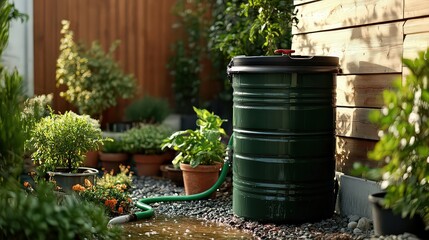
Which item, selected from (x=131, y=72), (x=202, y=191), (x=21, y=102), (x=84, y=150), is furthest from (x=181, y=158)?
(x=131, y=72)

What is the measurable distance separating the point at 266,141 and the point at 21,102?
1689 millimetres

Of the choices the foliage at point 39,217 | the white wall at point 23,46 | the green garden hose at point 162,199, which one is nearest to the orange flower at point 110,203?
the green garden hose at point 162,199

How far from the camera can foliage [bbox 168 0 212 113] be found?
8555 millimetres

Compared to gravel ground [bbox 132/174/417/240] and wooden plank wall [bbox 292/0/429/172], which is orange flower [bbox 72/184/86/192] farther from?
wooden plank wall [bbox 292/0/429/172]

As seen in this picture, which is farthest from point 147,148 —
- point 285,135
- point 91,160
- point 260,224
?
point 285,135

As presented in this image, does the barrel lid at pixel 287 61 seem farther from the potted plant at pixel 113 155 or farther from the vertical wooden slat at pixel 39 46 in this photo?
the vertical wooden slat at pixel 39 46

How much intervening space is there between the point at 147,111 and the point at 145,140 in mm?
1164

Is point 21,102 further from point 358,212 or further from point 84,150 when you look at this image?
point 358,212

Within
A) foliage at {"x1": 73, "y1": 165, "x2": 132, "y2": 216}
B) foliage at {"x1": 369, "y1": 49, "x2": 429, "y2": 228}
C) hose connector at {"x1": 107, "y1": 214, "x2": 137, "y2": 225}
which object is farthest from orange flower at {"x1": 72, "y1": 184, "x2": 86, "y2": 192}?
foliage at {"x1": 369, "y1": 49, "x2": 429, "y2": 228}

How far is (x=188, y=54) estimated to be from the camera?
8.81 meters

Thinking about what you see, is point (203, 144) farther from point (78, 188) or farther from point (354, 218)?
point (354, 218)

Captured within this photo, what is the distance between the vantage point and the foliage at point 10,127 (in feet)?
9.66

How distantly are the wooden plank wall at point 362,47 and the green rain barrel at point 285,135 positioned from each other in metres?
0.24

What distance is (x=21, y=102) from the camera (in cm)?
307
